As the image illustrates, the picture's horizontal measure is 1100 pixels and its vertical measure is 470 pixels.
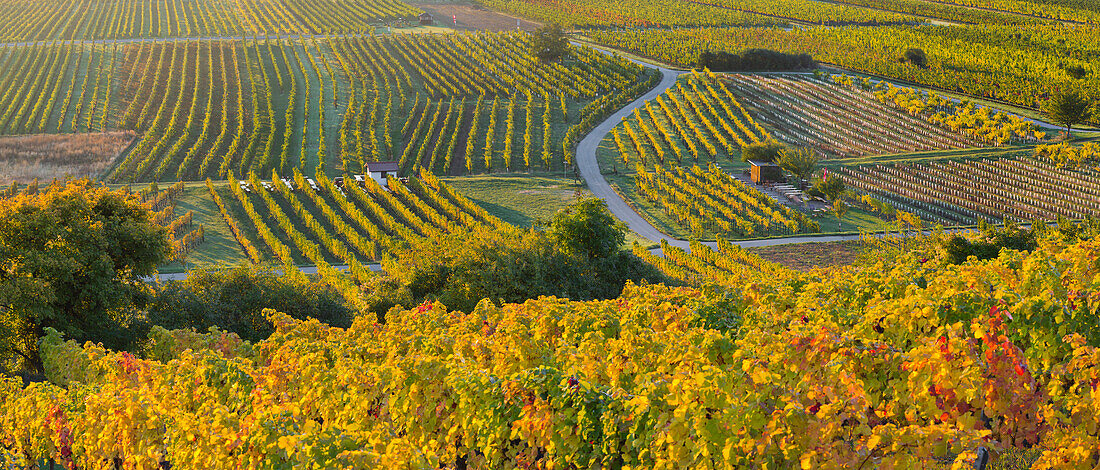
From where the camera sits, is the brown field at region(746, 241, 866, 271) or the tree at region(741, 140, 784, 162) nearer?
the brown field at region(746, 241, 866, 271)

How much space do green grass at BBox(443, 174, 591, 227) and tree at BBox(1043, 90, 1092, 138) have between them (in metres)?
48.3

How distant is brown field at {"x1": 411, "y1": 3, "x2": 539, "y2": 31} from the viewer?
153 meters

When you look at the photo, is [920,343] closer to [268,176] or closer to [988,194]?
[988,194]

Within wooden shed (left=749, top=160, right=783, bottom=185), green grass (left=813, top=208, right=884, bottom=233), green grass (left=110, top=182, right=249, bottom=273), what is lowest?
green grass (left=110, top=182, right=249, bottom=273)

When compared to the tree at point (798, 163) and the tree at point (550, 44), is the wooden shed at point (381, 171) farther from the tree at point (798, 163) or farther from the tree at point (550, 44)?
the tree at point (550, 44)

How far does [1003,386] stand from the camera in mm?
16016

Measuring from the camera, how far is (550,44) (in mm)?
119375

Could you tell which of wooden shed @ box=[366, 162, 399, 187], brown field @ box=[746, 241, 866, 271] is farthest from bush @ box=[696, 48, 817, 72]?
brown field @ box=[746, 241, 866, 271]

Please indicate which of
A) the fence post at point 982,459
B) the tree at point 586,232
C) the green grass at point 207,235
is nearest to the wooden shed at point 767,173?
the tree at point 586,232

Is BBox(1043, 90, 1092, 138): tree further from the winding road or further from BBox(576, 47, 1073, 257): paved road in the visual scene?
the winding road

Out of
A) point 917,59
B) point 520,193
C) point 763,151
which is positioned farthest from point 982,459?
point 917,59

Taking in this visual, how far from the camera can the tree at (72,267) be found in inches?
1273

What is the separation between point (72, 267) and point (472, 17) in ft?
448

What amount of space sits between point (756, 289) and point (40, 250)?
27189 millimetres
